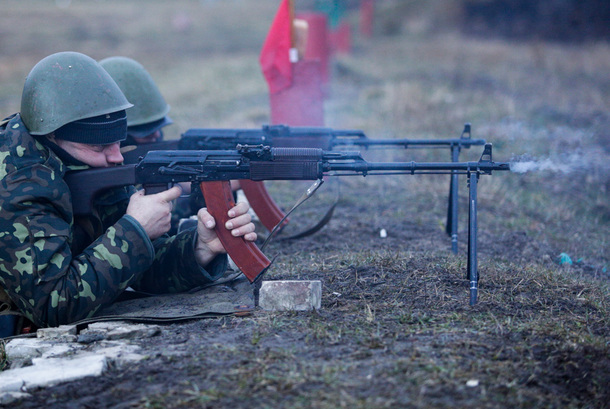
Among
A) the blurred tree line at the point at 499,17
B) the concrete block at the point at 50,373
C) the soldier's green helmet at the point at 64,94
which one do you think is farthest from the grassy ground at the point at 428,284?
the blurred tree line at the point at 499,17

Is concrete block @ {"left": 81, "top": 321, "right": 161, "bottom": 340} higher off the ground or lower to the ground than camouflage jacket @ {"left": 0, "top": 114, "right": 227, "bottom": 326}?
lower

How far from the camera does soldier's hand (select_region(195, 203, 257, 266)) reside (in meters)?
3.89

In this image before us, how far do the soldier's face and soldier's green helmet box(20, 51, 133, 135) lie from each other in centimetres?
17

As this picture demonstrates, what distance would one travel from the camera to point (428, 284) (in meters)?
3.96

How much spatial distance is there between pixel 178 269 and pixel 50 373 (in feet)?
4.08

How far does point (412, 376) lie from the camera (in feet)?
9.00

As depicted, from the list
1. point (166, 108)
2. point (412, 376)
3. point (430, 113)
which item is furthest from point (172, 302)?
point (430, 113)

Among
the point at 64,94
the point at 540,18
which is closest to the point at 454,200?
the point at 64,94

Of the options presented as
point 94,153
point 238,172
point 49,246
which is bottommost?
point 49,246

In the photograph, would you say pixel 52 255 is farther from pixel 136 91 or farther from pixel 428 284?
pixel 136 91

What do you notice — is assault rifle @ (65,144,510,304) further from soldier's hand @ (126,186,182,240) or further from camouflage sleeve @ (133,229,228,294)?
camouflage sleeve @ (133,229,228,294)

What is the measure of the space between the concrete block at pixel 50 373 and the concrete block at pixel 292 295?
1.04 m

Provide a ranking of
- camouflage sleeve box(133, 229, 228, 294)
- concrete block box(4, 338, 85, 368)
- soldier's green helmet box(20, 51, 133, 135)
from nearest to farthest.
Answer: concrete block box(4, 338, 85, 368) < soldier's green helmet box(20, 51, 133, 135) < camouflage sleeve box(133, 229, 228, 294)

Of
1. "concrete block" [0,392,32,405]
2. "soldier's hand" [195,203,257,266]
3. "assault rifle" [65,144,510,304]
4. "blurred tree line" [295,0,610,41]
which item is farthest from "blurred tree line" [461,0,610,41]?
"concrete block" [0,392,32,405]
